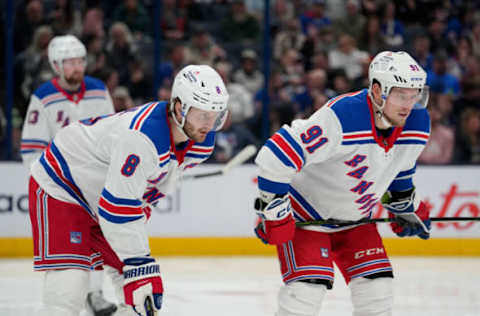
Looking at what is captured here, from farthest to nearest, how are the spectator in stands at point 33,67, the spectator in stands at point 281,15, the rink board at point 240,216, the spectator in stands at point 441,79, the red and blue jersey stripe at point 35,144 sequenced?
the spectator in stands at point 281,15 → the spectator in stands at point 441,79 → the spectator in stands at point 33,67 → the rink board at point 240,216 → the red and blue jersey stripe at point 35,144

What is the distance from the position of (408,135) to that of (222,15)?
4.74 meters

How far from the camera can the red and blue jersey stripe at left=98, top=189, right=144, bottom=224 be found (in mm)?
2660

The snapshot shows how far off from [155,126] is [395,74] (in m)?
0.88

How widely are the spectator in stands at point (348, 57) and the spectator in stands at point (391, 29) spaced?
302mm

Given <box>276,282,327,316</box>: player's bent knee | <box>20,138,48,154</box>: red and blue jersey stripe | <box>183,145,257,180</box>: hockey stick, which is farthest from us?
<box>183,145,257,180</box>: hockey stick

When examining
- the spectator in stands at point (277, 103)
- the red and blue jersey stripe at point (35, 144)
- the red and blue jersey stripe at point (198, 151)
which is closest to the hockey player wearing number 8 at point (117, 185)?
the red and blue jersey stripe at point (198, 151)

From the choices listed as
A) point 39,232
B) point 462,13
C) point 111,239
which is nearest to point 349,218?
point 111,239

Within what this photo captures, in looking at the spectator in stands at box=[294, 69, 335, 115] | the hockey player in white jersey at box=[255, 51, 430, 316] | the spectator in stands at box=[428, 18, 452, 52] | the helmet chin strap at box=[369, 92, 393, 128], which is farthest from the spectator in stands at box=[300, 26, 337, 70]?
the helmet chin strap at box=[369, 92, 393, 128]

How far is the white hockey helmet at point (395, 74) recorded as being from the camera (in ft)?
9.70

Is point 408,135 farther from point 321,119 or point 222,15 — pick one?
point 222,15

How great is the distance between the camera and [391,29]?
7.77 m

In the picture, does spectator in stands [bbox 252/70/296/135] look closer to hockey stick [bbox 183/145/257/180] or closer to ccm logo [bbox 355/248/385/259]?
hockey stick [bbox 183/145/257/180]

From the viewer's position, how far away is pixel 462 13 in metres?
7.85

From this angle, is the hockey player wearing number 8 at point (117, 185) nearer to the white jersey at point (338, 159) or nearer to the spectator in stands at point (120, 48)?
the white jersey at point (338, 159)
